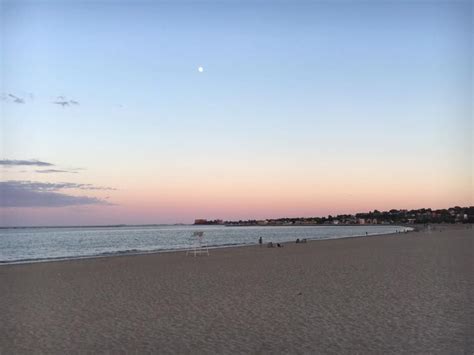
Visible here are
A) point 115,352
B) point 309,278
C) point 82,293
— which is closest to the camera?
point 115,352

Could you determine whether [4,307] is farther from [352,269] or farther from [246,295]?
[352,269]

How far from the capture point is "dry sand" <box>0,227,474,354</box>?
24.1 feet

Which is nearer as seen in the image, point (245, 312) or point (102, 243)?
point (245, 312)

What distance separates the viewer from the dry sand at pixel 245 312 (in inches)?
289

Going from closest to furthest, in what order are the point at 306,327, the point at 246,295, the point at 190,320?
the point at 306,327
the point at 190,320
the point at 246,295

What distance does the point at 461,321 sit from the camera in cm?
849

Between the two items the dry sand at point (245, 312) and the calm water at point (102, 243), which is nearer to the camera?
the dry sand at point (245, 312)

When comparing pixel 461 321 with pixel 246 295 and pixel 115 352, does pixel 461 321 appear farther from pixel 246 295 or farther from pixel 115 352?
pixel 115 352

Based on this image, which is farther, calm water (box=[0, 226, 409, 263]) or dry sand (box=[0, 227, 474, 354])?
calm water (box=[0, 226, 409, 263])

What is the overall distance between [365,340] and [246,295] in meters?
5.04

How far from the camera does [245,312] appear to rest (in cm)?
980

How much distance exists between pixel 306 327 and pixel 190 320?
237cm

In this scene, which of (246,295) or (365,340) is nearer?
(365,340)

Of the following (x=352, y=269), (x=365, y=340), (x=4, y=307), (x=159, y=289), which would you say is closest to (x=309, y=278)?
(x=352, y=269)
